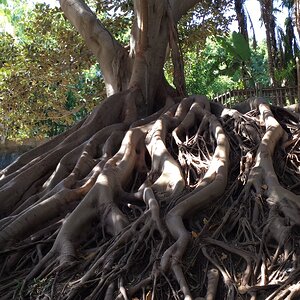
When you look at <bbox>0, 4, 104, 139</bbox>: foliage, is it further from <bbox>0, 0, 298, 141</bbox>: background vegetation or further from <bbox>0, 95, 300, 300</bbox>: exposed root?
<bbox>0, 95, 300, 300</bbox>: exposed root

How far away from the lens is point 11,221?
17.0 feet

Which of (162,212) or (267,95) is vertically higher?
(267,95)

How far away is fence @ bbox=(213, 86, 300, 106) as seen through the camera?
1445 cm

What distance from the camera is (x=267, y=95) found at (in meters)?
15.1

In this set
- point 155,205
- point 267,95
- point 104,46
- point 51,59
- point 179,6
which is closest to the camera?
point 155,205

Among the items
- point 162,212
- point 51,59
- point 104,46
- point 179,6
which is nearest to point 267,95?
point 51,59

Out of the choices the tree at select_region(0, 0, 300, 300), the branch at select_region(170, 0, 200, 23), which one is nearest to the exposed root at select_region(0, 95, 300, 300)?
the tree at select_region(0, 0, 300, 300)

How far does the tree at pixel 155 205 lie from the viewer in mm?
3967

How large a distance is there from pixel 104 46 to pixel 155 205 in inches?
169

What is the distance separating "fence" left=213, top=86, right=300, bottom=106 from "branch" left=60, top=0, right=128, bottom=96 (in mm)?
6067

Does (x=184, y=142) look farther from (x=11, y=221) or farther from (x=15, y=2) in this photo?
(x=15, y=2)

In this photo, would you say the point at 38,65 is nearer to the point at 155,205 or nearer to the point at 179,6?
the point at 179,6

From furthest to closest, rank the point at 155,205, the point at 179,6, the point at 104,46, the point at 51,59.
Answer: the point at 51,59
the point at 179,6
the point at 104,46
the point at 155,205

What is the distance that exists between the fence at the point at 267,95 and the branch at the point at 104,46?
6067 millimetres
